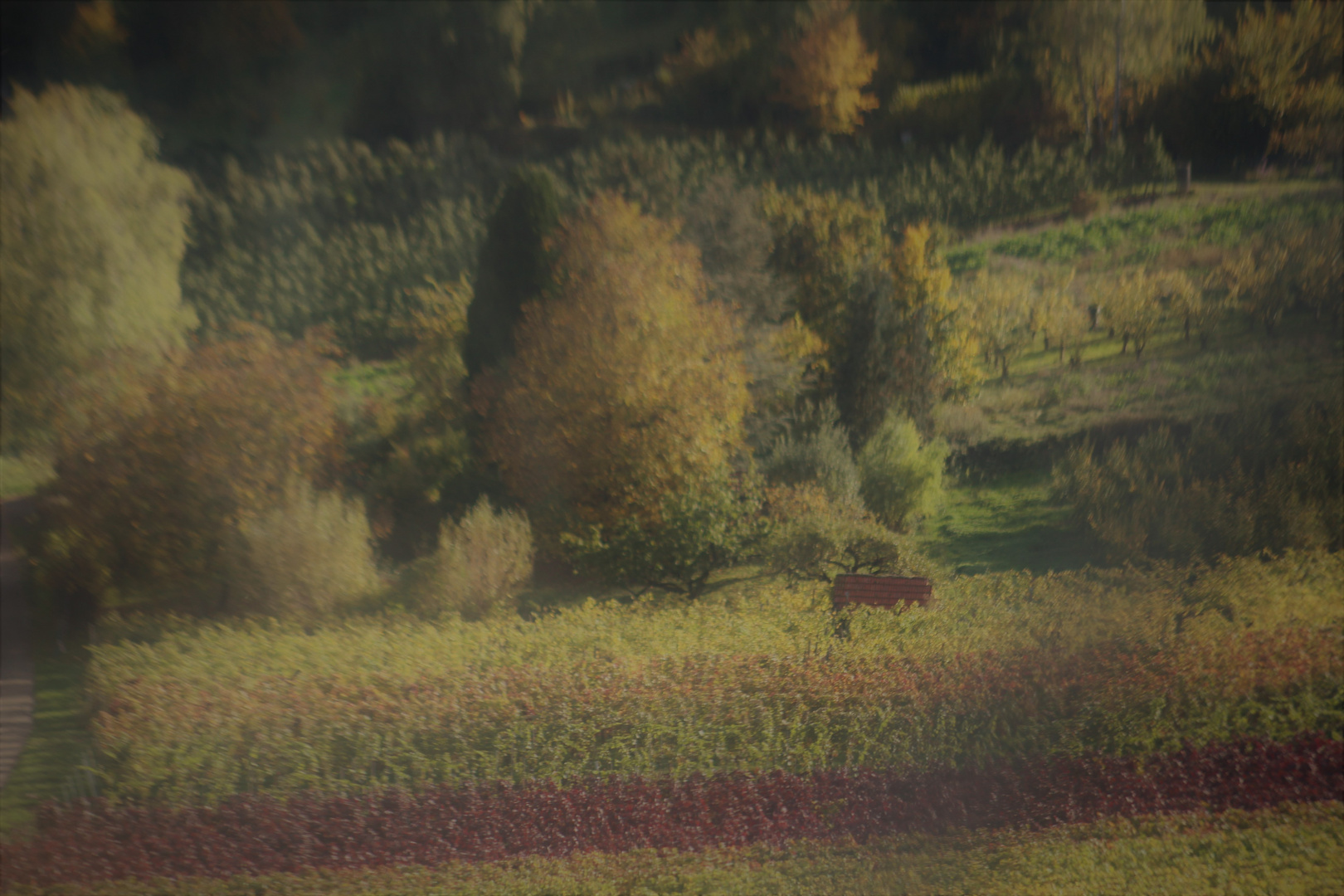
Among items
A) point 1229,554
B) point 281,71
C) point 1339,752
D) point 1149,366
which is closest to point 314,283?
point 281,71

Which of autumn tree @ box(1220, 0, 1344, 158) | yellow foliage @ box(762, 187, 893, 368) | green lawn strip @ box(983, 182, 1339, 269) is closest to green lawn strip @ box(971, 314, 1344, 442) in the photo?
green lawn strip @ box(983, 182, 1339, 269)

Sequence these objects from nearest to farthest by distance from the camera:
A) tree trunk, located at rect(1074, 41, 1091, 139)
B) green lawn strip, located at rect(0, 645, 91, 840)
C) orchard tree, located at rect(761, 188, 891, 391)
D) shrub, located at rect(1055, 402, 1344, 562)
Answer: green lawn strip, located at rect(0, 645, 91, 840), orchard tree, located at rect(761, 188, 891, 391), tree trunk, located at rect(1074, 41, 1091, 139), shrub, located at rect(1055, 402, 1344, 562)

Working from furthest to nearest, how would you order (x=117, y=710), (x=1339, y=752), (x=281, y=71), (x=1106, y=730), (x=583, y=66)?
(x=1339, y=752) → (x=1106, y=730) → (x=583, y=66) → (x=281, y=71) → (x=117, y=710)

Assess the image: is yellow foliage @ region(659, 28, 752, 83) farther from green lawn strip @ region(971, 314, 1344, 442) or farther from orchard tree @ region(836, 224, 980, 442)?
green lawn strip @ region(971, 314, 1344, 442)

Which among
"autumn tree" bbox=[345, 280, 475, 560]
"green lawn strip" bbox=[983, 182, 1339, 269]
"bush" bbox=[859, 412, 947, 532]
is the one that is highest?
"green lawn strip" bbox=[983, 182, 1339, 269]

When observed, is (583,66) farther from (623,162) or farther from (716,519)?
(716,519)

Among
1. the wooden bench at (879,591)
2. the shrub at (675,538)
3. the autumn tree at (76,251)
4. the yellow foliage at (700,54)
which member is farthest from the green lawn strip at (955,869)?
the yellow foliage at (700,54)

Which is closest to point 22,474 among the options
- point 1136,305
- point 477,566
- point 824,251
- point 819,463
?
point 477,566
